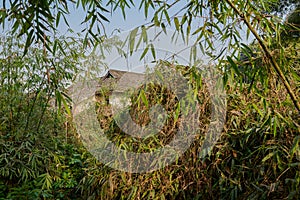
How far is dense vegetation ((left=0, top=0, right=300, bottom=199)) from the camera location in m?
1.18

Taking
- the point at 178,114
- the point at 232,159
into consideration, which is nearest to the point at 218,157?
the point at 232,159

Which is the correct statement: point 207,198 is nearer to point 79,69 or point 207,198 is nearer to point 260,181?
point 260,181

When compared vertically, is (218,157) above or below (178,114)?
below

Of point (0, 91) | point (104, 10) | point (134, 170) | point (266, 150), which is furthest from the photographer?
point (0, 91)

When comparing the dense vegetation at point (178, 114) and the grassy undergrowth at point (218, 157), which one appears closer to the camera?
the dense vegetation at point (178, 114)

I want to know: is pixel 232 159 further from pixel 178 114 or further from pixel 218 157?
pixel 178 114

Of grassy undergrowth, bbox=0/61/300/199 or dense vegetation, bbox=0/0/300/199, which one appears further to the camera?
grassy undergrowth, bbox=0/61/300/199

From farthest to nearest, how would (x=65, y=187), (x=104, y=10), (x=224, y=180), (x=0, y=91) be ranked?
(x=0, y=91), (x=65, y=187), (x=224, y=180), (x=104, y=10)

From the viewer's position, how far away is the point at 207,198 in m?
1.55

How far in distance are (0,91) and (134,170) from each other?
58.5 inches

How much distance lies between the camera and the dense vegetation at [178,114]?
1179 millimetres

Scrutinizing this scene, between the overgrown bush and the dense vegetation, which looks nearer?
the dense vegetation

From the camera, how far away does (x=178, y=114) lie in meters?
1.47

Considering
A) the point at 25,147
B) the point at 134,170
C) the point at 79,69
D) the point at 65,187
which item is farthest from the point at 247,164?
the point at 79,69
